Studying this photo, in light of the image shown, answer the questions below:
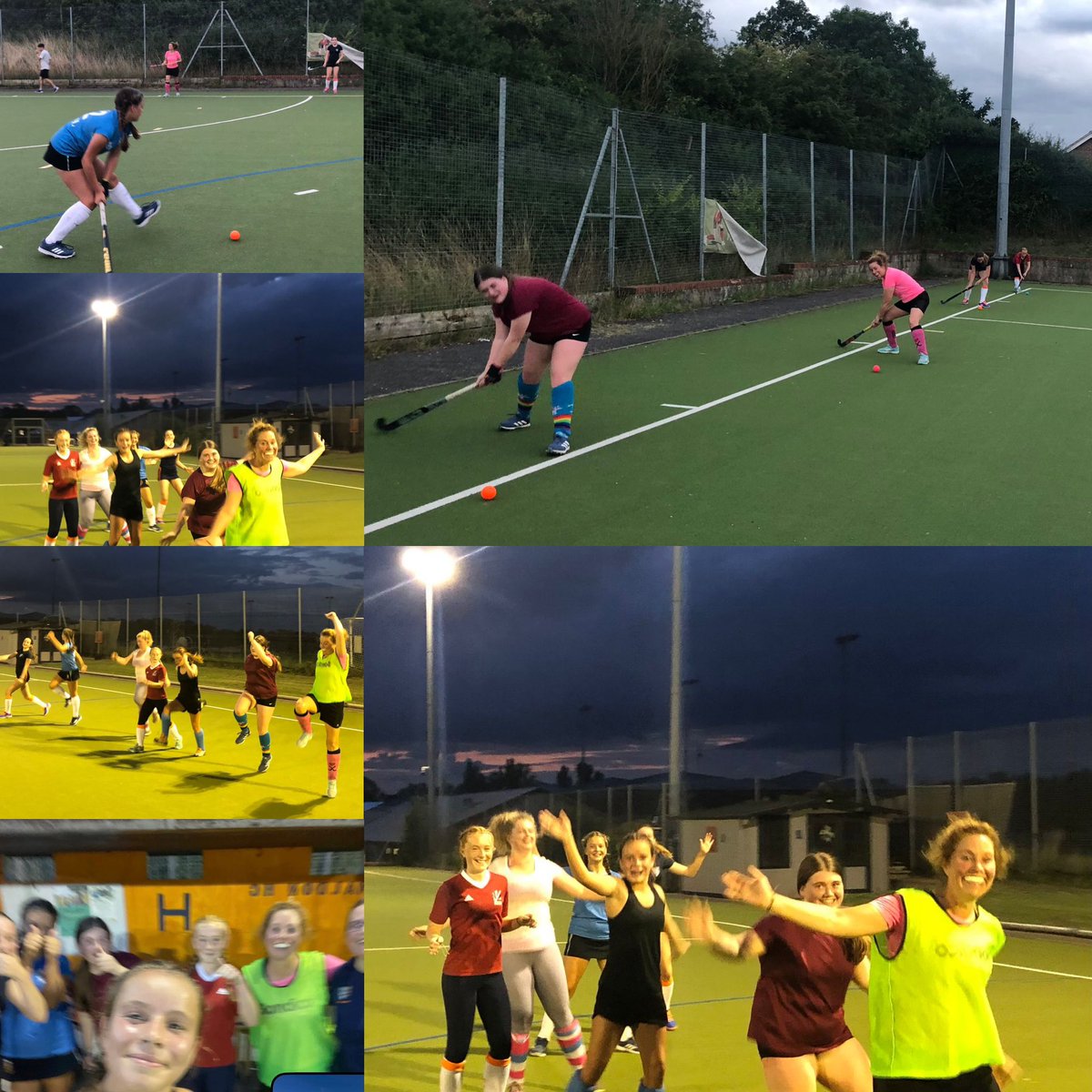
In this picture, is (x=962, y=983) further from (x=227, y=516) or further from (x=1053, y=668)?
(x=227, y=516)

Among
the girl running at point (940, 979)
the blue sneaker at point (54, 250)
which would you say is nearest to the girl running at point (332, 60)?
the blue sneaker at point (54, 250)

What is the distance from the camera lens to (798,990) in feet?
15.2

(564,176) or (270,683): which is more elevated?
(564,176)

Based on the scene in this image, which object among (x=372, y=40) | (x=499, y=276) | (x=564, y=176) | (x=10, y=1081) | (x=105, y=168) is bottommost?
(x=10, y=1081)

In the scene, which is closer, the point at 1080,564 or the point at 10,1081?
the point at 10,1081

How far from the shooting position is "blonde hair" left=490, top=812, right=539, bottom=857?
18.9 ft

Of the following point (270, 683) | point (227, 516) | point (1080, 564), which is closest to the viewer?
point (227, 516)

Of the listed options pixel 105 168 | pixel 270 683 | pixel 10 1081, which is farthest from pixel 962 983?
pixel 105 168

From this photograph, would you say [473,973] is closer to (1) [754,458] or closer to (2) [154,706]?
(2) [154,706]

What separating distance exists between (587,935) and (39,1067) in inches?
105

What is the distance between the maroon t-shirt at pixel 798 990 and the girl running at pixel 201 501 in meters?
4.28

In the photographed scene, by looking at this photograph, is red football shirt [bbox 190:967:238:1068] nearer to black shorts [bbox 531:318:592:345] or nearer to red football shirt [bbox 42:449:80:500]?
red football shirt [bbox 42:449:80:500]

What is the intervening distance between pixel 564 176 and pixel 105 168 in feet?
25.4

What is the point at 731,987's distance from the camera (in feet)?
20.5
